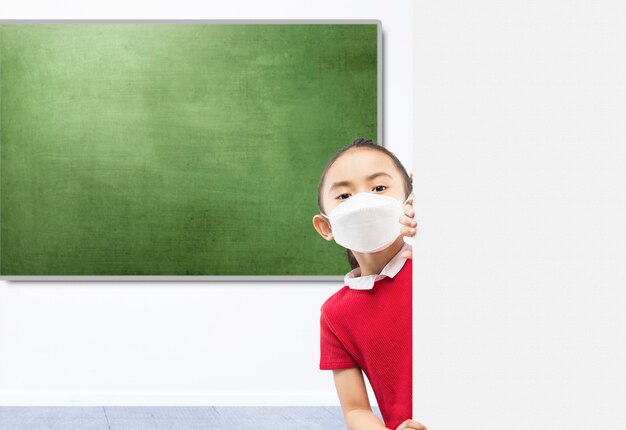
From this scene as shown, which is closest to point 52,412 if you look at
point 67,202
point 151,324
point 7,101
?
point 151,324

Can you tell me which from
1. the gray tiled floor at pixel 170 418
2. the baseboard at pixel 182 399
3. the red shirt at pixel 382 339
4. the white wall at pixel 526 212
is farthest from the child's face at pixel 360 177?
the baseboard at pixel 182 399

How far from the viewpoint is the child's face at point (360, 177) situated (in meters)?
0.96

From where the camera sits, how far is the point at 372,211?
885 millimetres

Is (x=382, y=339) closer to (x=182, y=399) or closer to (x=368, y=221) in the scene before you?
(x=368, y=221)

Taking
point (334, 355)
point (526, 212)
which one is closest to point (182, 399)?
point (334, 355)

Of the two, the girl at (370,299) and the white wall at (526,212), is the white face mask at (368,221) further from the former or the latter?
Answer: the white wall at (526,212)

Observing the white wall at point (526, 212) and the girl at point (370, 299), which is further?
the girl at point (370, 299)

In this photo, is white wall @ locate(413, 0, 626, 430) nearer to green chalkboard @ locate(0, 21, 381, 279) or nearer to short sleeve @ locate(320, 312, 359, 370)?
short sleeve @ locate(320, 312, 359, 370)

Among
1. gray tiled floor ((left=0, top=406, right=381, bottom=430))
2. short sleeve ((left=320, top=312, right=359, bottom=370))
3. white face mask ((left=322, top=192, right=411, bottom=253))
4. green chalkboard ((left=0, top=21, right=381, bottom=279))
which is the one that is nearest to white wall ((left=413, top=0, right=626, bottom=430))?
white face mask ((left=322, top=192, right=411, bottom=253))

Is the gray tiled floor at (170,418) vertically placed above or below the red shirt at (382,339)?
below

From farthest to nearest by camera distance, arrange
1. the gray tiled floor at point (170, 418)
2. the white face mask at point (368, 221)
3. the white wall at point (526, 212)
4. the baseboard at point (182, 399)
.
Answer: the baseboard at point (182, 399)
the gray tiled floor at point (170, 418)
the white face mask at point (368, 221)
the white wall at point (526, 212)

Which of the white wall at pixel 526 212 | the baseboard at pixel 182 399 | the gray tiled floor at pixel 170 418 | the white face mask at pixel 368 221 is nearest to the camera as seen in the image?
the white wall at pixel 526 212

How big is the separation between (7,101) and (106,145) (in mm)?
428

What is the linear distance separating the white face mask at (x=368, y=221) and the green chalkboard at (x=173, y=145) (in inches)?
80.9
